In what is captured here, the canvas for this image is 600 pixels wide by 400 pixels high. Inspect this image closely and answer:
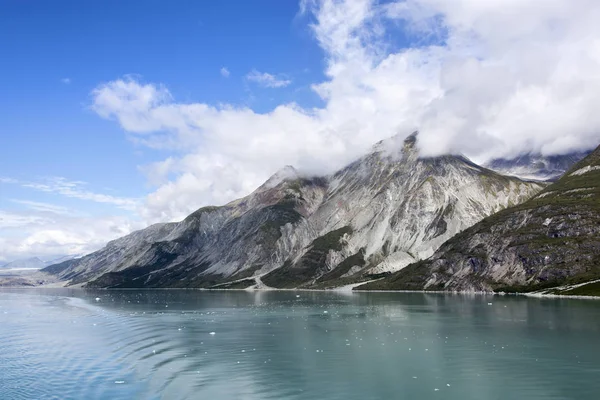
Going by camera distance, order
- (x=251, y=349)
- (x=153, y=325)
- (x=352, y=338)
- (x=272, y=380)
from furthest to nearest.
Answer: (x=153, y=325) < (x=352, y=338) < (x=251, y=349) < (x=272, y=380)

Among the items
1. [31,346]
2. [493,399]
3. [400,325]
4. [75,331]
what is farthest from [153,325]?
[493,399]

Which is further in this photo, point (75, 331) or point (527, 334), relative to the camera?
point (75, 331)

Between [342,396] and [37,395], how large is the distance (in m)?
31.3

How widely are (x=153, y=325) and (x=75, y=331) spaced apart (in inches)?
699

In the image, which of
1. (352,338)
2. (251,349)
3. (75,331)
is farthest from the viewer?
(75,331)

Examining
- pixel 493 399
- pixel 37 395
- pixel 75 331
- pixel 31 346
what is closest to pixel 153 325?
pixel 75 331

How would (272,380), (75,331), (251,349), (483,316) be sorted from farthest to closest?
(483,316) < (75,331) < (251,349) < (272,380)

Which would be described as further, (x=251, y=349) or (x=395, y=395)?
(x=251, y=349)

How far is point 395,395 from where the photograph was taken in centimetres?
5041

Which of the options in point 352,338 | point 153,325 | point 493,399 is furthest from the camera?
point 153,325

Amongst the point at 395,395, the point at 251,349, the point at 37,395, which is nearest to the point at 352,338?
the point at 251,349

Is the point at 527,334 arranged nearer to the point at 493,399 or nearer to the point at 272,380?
the point at 493,399

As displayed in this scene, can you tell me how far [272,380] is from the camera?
57906 millimetres

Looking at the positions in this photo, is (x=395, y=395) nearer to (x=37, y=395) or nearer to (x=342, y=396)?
(x=342, y=396)
